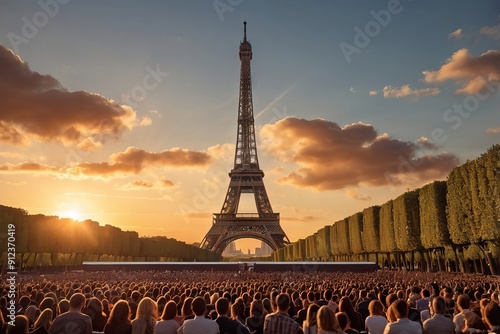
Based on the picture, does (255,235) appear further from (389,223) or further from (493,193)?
(493,193)

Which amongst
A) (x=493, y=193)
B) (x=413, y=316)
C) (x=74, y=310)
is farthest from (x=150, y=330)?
(x=493, y=193)

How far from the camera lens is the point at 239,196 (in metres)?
93.4

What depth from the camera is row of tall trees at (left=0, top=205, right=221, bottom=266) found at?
46219 mm

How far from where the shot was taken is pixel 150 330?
627 cm

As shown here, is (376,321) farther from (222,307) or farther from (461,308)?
(222,307)

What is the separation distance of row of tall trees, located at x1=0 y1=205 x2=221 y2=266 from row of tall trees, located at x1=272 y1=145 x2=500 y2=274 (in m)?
34.4

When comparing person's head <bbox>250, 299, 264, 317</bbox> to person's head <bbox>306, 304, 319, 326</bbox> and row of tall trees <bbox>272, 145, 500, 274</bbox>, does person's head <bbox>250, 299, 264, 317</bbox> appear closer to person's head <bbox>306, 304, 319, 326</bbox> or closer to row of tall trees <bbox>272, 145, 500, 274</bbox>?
person's head <bbox>306, 304, 319, 326</bbox>

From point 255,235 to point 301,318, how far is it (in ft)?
271

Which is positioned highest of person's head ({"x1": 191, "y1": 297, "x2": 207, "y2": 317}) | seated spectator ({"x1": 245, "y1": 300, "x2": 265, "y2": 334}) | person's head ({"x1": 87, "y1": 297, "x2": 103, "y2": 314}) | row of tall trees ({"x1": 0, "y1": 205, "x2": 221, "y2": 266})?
row of tall trees ({"x1": 0, "y1": 205, "x2": 221, "y2": 266})

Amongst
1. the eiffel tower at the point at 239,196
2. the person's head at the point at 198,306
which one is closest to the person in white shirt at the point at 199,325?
the person's head at the point at 198,306

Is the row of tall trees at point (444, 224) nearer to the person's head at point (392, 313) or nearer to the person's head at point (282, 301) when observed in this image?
the person's head at point (392, 313)

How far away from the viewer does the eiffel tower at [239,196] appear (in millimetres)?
88625

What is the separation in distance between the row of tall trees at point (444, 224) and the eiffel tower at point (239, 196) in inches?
1151

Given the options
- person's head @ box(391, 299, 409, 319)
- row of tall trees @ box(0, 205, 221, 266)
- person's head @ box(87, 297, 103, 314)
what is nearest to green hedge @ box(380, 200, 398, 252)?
row of tall trees @ box(0, 205, 221, 266)
